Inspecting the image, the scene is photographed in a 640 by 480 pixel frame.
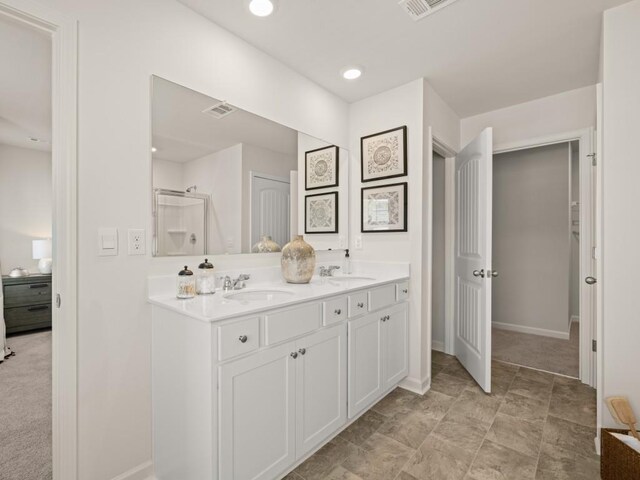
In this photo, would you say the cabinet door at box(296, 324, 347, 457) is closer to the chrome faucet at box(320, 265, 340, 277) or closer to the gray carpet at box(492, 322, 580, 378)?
the chrome faucet at box(320, 265, 340, 277)

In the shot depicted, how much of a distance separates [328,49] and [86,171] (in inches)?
63.9

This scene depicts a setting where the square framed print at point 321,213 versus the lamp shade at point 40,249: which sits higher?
the square framed print at point 321,213

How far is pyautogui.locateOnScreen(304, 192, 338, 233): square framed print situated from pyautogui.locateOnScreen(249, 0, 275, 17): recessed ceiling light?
3.99 feet

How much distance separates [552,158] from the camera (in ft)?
12.5

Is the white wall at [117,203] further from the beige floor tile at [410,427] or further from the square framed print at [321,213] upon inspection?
the beige floor tile at [410,427]

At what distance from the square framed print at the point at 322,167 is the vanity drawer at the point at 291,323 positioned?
47.4 inches

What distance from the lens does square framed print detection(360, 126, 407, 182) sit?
252 cm

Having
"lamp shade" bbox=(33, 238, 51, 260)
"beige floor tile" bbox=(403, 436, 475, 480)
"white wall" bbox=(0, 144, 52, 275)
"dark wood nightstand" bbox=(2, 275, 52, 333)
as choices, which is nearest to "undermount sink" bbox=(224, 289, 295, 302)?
"beige floor tile" bbox=(403, 436, 475, 480)

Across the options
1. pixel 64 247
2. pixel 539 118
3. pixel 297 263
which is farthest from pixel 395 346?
pixel 539 118

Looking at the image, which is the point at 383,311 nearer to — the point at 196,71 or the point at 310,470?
the point at 310,470

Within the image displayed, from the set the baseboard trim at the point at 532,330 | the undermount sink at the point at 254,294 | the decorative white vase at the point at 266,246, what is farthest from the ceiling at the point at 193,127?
the baseboard trim at the point at 532,330

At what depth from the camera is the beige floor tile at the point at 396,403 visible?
85.5 inches

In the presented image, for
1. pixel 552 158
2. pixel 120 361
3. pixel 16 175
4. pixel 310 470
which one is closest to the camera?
pixel 120 361

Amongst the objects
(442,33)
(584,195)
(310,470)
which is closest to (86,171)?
(310,470)
